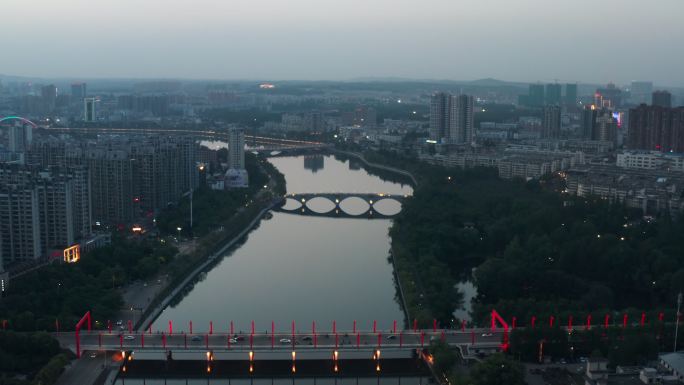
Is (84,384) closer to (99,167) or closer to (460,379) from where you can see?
(460,379)

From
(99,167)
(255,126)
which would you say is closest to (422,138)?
(255,126)

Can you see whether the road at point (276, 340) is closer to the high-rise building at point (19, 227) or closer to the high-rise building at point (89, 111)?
the high-rise building at point (19, 227)

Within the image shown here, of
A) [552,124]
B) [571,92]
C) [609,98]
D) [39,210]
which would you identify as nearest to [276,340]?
[39,210]

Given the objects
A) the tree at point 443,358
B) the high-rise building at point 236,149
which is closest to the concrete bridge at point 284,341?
the tree at point 443,358

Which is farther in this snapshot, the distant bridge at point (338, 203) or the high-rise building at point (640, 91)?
the high-rise building at point (640, 91)

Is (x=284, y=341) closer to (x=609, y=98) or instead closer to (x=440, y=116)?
(x=440, y=116)

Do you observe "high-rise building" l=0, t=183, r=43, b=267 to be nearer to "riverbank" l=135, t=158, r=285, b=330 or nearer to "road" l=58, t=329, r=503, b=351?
"riverbank" l=135, t=158, r=285, b=330
